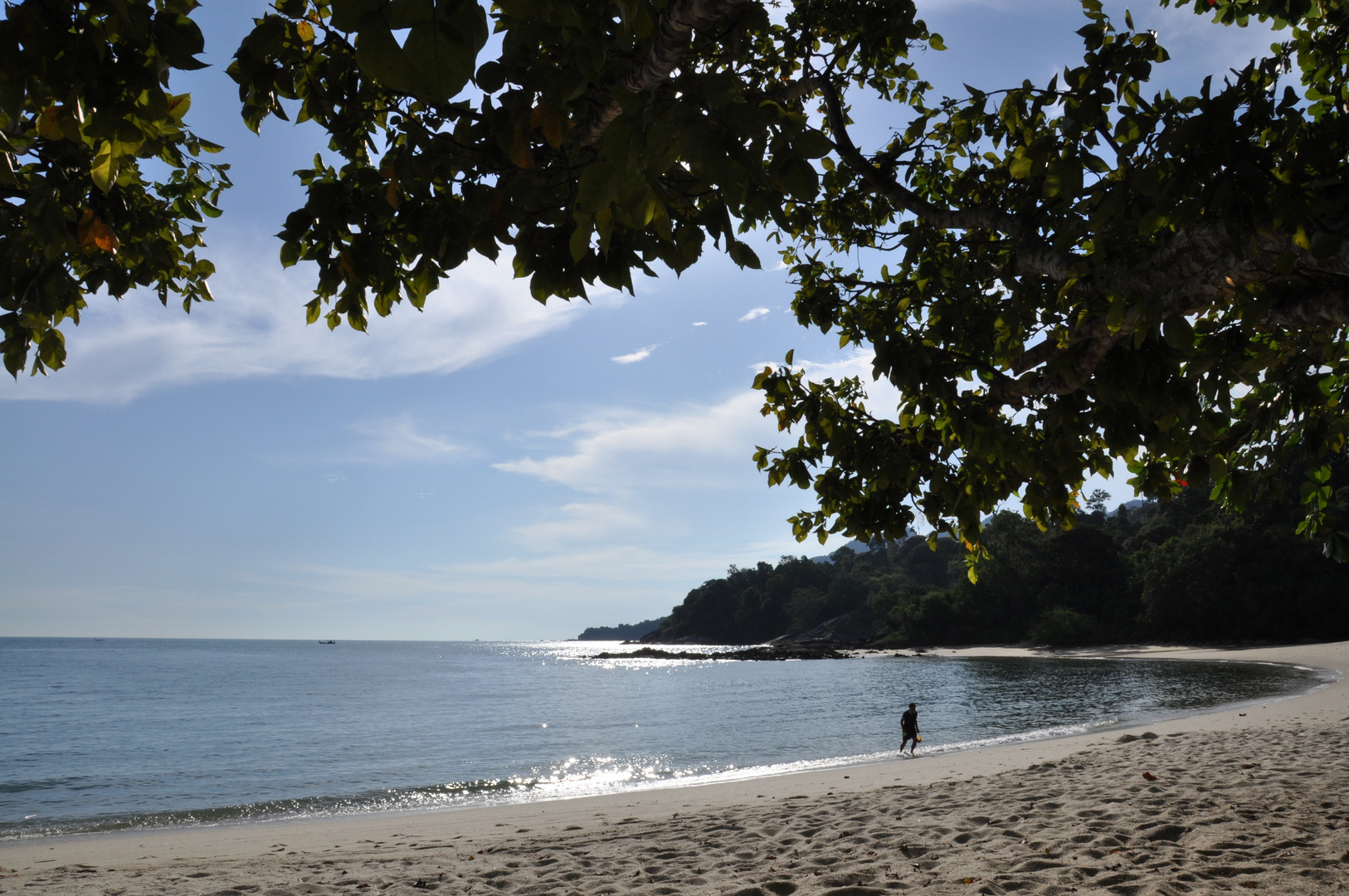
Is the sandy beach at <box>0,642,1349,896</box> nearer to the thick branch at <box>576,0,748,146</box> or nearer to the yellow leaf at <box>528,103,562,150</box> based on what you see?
the yellow leaf at <box>528,103,562,150</box>

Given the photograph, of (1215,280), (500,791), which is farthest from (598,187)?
(500,791)

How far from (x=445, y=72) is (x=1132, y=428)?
15.7 feet

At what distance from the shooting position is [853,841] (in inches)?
283

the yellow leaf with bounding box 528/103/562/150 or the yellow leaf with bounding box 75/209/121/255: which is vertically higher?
the yellow leaf with bounding box 75/209/121/255

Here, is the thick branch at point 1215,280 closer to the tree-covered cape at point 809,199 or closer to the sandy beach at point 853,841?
the tree-covered cape at point 809,199

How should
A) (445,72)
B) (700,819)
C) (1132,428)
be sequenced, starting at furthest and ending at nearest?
1. (700,819)
2. (1132,428)
3. (445,72)

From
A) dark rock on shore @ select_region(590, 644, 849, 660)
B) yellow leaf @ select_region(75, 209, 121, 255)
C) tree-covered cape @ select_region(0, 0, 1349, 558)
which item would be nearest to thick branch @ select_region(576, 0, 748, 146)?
tree-covered cape @ select_region(0, 0, 1349, 558)

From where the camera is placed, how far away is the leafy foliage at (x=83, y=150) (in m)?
A: 2.00

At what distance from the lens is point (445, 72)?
1.05 meters

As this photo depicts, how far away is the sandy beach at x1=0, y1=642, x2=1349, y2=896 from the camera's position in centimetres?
558

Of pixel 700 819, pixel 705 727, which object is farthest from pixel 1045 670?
pixel 700 819

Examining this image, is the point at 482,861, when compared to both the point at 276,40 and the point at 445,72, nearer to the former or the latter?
the point at 276,40

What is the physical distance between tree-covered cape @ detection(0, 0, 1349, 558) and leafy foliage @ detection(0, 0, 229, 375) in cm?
1

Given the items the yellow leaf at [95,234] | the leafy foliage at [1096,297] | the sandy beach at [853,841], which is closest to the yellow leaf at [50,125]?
the yellow leaf at [95,234]
